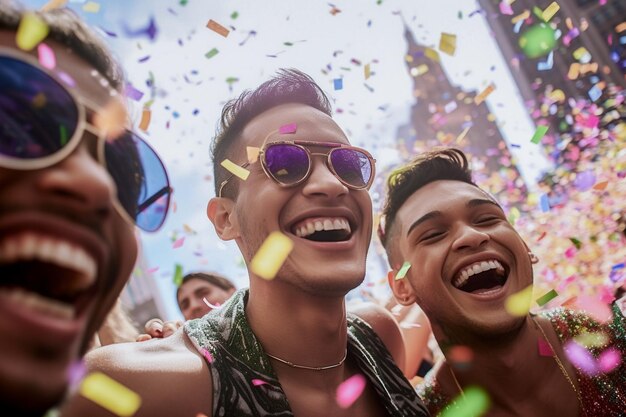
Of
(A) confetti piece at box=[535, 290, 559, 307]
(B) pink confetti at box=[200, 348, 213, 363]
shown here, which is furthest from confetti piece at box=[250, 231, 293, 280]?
(A) confetti piece at box=[535, 290, 559, 307]

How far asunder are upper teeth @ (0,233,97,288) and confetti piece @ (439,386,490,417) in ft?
9.21

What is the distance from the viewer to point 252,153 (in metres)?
2.67

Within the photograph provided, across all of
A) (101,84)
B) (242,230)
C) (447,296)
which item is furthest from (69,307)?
(447,296)

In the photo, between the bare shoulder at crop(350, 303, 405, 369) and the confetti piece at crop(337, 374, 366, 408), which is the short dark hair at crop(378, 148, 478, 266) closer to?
the bare shoulder at crop(350, 303, 405, 369)

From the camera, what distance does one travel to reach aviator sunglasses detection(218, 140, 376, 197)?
2484 mm

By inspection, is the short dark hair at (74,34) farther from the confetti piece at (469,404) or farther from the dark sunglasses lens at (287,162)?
the confetti piece at (469,404)

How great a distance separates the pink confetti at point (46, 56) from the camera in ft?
4.11

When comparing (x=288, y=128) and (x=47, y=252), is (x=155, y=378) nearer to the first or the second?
(x=47, y=252)

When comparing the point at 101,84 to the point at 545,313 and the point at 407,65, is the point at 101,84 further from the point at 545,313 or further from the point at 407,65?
the point at 407,65

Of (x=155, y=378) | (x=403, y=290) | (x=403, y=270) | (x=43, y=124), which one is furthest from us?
(x=403, y=290)

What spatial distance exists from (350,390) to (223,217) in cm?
138

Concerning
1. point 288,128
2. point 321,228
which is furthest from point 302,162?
point 321,228

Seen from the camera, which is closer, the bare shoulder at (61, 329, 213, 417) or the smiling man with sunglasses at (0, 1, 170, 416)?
the smiling man with sunglasses at (0, 1, 170, 416)

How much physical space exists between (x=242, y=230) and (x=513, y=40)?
57.8 meters
